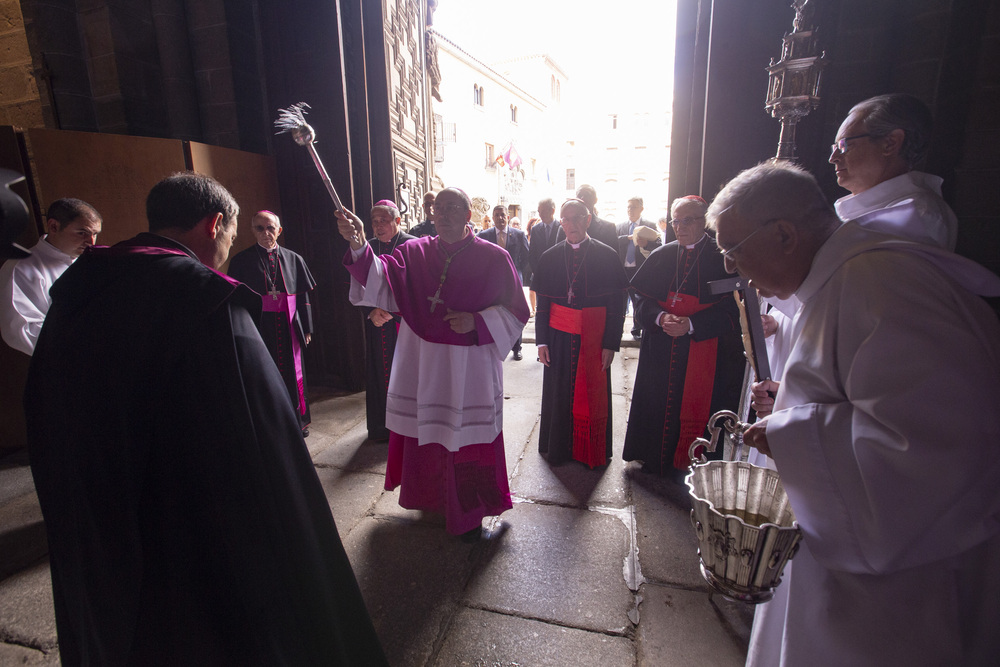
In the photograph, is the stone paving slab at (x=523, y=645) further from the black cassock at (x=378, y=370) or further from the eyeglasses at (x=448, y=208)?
the black cassock at (x=378, y=370)

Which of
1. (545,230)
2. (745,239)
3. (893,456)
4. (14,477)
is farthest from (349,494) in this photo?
(545,230)

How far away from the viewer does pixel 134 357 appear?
1.18m

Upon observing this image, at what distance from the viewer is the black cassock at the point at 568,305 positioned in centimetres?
346

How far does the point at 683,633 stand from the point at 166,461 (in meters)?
2.14

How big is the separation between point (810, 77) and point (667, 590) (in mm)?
3010

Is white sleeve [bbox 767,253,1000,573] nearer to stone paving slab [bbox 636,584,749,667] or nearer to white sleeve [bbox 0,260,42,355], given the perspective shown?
stone paving slab [bbox 636,584,749,667]

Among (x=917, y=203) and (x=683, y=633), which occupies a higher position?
(x=917, y=203)

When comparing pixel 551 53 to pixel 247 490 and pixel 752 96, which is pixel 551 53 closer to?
pixel 752 96

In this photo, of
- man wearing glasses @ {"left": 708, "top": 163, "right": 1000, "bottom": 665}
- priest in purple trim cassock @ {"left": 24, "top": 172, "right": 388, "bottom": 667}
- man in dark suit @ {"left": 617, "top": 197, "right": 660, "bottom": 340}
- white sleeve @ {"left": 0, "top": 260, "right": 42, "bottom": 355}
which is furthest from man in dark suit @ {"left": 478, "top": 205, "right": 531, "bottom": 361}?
man wearing glasses @ {"left": 708, "top": 163, "right": 1000, "bottom": 665}

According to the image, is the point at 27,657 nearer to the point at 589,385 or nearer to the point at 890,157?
the point at 589,385

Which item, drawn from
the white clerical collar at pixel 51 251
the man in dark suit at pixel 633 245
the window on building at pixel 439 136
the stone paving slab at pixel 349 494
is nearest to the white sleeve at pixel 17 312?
the white clerical collar at pixel 51 251

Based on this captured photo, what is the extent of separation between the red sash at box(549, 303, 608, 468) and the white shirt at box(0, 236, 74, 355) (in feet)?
11.8

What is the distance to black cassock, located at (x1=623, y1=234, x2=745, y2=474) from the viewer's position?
315 centimetres

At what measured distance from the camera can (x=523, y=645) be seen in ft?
6.55
